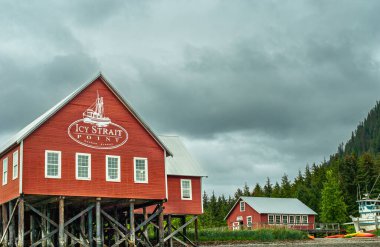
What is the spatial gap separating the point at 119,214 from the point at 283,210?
40.2 metres

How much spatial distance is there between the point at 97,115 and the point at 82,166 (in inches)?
133

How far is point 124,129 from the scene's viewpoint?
124 ft

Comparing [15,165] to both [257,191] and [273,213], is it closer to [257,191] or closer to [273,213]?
[273,213]

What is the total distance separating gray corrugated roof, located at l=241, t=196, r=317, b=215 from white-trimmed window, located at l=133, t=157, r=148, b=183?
137 feet

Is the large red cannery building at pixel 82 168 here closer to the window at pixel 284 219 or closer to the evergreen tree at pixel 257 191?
the window at pixel 284 219

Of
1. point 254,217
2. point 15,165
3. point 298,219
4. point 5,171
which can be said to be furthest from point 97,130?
point 298,219

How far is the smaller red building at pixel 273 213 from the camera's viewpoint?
77.8 metres

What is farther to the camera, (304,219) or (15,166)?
(304,219)

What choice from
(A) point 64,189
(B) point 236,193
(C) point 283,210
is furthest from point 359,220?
(B) point 236,193

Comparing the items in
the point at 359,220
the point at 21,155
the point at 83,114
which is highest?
the point at 83,114

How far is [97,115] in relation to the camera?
121 feet

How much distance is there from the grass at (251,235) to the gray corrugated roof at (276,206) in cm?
1992

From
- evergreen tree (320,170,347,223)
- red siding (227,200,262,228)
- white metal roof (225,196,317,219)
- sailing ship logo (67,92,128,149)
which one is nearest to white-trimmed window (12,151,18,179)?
sailing ship logo (67,92,128,149)

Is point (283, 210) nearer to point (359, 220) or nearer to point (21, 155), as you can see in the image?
point (359, 220)
